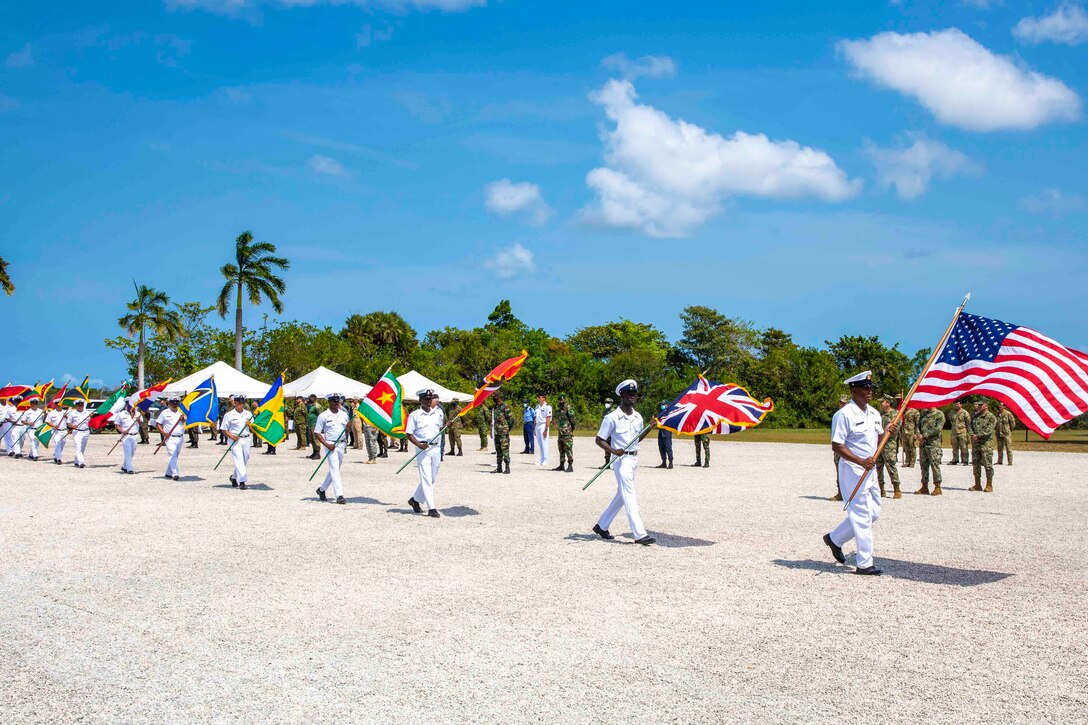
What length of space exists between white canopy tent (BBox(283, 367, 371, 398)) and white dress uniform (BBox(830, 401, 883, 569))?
90.3 feet

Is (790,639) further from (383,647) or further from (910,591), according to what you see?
(383,647)

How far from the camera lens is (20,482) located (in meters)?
20.3

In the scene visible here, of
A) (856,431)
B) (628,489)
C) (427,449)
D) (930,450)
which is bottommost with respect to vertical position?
(628,489)

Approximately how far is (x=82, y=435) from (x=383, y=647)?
70.2ft

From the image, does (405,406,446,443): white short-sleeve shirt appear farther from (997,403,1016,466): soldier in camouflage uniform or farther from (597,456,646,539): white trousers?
(997,403,1016,466): soldier in camouflage uniform

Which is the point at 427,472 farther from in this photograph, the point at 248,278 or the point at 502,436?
the point at 248,278

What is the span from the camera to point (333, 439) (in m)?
16.5

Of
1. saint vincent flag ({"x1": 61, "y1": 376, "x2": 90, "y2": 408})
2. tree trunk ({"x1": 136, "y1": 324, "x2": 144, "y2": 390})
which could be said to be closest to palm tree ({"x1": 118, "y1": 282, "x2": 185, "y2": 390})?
tree trunk ({"x1": 136, "y1": 324, "x2": 144, "y2": 390})

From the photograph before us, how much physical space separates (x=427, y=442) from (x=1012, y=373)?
327 inches

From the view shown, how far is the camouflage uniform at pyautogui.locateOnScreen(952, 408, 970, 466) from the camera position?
2350 cm

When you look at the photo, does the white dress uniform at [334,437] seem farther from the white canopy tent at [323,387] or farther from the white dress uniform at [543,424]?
the white canopy tent at [323,387]

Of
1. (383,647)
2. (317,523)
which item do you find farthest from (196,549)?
(383,647)

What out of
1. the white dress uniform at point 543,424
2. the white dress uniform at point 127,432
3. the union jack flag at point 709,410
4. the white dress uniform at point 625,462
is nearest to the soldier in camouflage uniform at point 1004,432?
the white dress uniform at point 543,424

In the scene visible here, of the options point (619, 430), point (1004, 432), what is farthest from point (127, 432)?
point (1004, 432)
